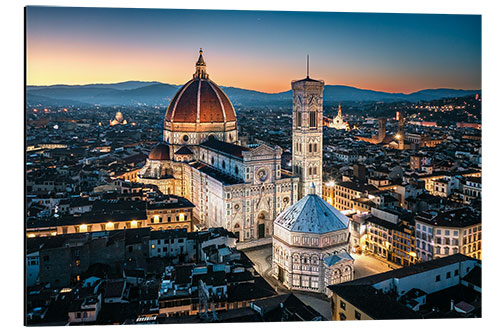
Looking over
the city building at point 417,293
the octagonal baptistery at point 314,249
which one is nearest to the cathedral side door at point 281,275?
the octagonal baptistery at point 314,249

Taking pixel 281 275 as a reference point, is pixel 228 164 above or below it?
above

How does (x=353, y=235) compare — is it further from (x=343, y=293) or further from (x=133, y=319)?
(x=133, y=319)

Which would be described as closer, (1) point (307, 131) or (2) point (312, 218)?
(2) point (312, 218)

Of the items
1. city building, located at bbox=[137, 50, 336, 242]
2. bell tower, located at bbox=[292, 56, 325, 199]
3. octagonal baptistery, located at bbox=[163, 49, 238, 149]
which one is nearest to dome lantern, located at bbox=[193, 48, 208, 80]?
octagonal baptistery, located at bbox=[163, 49, 238, 149]

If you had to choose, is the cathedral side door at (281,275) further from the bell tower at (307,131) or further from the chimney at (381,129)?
the chimney at (381,129)

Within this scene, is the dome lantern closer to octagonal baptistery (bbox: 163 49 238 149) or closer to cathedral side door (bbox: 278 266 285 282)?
octagonal baptistery (bbox: 163 49 238 149)

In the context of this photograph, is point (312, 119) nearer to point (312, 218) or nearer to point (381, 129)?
point (312, 218)

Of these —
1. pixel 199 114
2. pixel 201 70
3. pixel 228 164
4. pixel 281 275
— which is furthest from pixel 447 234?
pixel 201 70
